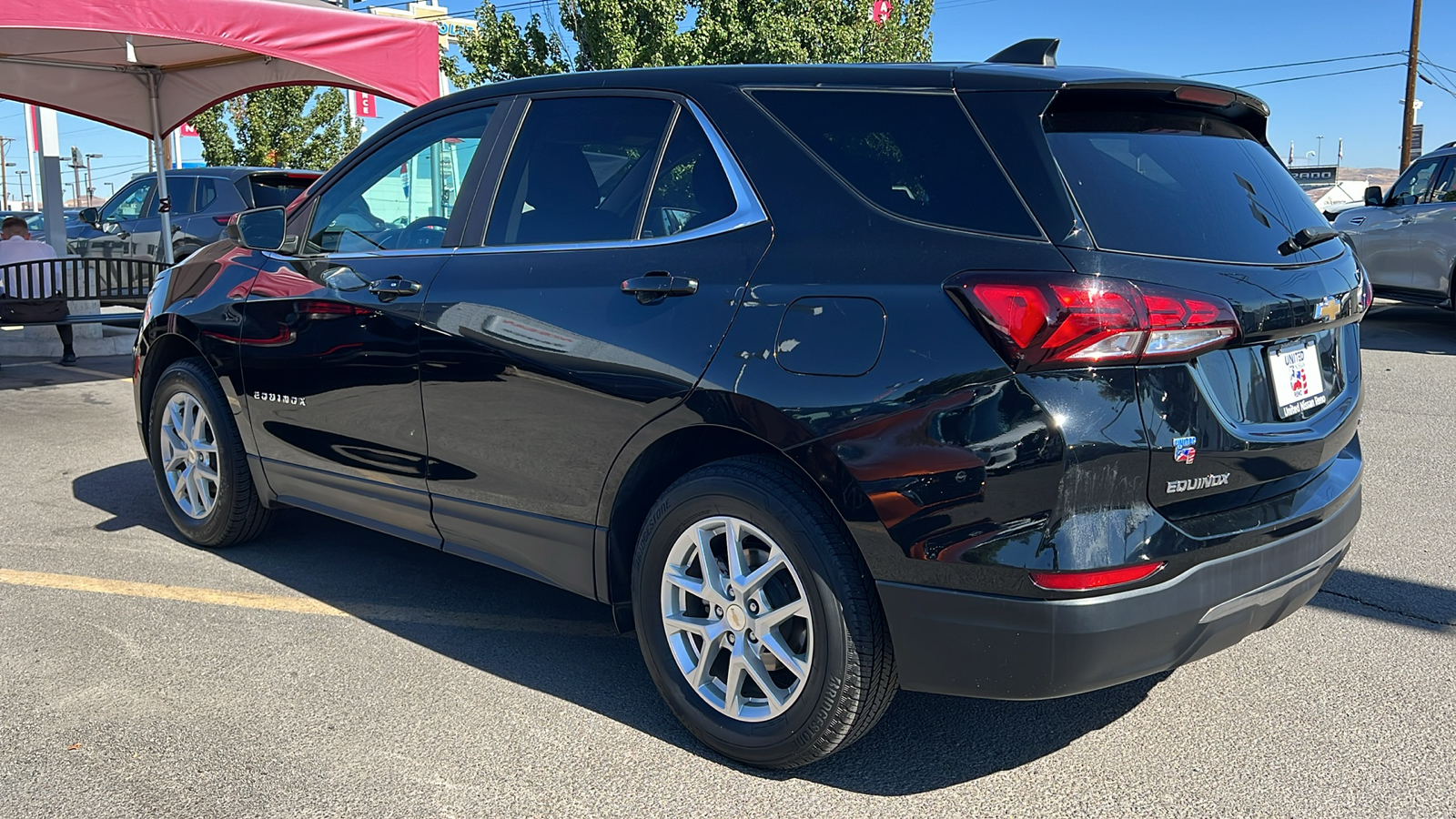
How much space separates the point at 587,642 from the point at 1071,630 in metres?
1.87

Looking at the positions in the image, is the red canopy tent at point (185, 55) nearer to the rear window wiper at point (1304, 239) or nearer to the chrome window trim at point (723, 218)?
the chrome window trim at point (723, 218)

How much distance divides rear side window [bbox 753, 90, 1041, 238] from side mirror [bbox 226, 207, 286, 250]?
2.20 meters

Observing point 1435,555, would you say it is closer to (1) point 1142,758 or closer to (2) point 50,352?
(1) point 1142,758

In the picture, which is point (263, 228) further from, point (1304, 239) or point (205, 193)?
point (205, 193)

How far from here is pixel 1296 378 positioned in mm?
2891

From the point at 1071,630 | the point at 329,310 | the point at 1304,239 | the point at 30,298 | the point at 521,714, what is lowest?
the point at 521,714

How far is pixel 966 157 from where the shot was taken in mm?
2723

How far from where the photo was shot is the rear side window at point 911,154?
105 inches

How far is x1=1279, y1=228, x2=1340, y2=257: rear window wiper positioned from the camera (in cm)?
296

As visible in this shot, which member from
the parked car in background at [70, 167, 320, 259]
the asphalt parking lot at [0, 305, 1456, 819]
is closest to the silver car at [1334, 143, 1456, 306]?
the asphalt parking lot at [0, 305, 1456, 819]

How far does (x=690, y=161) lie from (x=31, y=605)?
116 inches

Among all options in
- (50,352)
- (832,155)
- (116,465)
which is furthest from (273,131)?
(832,155)

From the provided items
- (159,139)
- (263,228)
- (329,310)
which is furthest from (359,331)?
(159,139)

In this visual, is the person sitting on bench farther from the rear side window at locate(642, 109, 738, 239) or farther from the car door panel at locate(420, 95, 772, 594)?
the rear side window at locate(642, 109, 738, 239)
